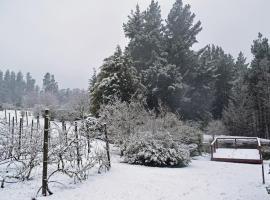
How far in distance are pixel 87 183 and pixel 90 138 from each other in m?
2.25

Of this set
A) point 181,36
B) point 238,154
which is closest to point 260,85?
point 181,36

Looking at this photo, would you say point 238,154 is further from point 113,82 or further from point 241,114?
point 241,114

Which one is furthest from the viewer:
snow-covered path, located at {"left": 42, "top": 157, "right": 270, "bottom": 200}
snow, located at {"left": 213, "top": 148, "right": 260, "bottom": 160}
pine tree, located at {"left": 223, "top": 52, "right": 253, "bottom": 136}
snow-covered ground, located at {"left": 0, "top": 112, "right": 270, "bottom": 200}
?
pine tree, located at {"left": 223, "top": 52, "right": 253, "bottom": 136}

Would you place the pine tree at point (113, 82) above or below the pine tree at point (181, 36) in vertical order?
below

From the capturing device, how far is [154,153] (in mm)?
12773

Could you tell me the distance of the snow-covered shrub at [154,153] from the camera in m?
12.7

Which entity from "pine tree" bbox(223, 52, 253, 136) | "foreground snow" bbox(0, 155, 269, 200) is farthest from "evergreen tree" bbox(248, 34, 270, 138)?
"foreground snow" bbox(0, 155, 269, 200)

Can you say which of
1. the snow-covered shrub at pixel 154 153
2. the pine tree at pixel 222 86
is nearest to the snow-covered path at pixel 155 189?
the snow-covered shrub at pixel 154 153

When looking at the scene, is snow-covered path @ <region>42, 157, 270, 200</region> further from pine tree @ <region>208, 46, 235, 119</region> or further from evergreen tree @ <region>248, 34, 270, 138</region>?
pine tree @ <region>208, 46, 235, 119</region>

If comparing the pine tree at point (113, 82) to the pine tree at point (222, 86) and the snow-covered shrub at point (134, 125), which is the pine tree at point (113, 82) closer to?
the snow-covered shrub at point (134, 125)

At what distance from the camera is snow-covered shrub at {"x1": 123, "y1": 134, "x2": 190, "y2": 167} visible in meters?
12.7

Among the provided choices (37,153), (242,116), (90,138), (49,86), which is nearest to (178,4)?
(242,116)

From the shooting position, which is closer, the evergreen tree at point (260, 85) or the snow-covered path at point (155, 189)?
the snow-covered path at point (155, 189)

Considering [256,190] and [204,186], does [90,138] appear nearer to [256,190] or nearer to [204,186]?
[204,186]
